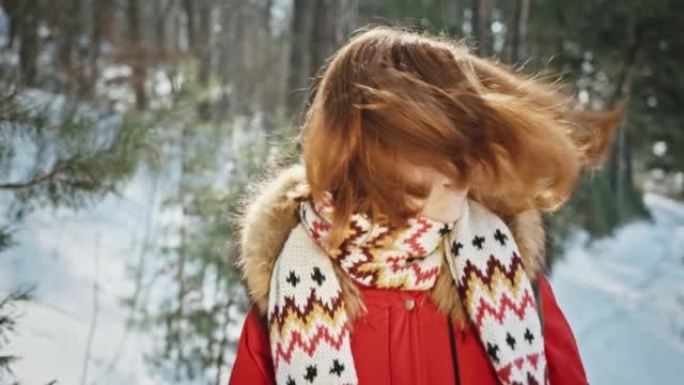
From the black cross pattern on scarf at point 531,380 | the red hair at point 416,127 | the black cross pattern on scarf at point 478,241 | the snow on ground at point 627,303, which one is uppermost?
the red hair at point 416,127

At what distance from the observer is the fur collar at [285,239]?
1322mm

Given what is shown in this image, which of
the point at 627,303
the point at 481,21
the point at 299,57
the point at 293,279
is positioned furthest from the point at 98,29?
the point at 293,279

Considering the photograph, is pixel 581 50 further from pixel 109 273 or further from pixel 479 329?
pixel 479 329

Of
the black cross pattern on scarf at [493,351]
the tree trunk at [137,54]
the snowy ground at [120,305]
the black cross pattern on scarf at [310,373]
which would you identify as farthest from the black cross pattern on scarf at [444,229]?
the tree trunk at [137,54]

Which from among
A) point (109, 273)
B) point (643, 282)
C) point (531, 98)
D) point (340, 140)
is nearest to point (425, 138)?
point (340, 140)

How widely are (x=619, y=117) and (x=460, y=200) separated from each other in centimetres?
45

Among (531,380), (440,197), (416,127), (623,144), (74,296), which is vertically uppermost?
(416,127)

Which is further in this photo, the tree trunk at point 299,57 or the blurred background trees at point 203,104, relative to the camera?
the tree trunk at point 299,57

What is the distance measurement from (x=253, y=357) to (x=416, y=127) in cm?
62

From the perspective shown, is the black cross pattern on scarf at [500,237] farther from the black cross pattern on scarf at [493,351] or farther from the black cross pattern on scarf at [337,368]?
the black cross pattern on scarf at [337,368]

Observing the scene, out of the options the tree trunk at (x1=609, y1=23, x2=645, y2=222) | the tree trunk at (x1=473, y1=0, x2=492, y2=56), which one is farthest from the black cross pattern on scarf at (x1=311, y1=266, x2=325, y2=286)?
the tree trunk at (x1=609, y1=23, x2=645, y2=222)

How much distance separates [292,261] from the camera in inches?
50.9

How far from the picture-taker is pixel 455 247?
4.36 feet

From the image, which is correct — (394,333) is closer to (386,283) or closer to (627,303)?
(386,283)
